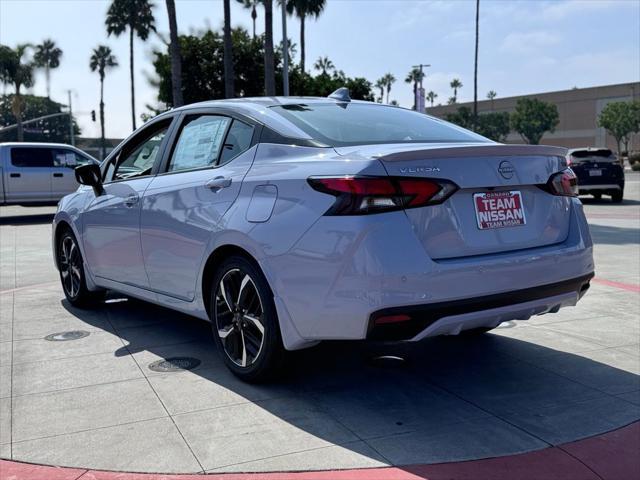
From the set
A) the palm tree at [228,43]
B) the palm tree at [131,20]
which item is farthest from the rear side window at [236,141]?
the palm tree at [131,20]

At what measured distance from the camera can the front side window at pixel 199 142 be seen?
4.48 meters

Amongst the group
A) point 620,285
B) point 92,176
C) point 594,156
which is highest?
point 594,156

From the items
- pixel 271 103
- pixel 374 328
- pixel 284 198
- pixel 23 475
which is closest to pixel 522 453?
pixel 374 328

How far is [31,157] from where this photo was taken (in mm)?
18234

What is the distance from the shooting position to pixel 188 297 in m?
4.53

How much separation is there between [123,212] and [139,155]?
22.6 inches

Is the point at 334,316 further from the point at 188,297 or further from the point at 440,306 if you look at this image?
the point at 188,297

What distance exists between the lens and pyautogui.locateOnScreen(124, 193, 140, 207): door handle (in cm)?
505

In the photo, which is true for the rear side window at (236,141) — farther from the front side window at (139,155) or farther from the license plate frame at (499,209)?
the license plate frame at (499,209)

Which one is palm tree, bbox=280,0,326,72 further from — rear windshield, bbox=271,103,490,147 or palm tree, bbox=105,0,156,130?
rear windshield, bbox=271,103,490,147

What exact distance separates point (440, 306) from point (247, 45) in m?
35.2

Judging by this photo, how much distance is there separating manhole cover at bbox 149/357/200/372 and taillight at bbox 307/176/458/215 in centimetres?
180

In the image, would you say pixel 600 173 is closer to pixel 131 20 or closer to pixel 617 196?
pixel 617 196

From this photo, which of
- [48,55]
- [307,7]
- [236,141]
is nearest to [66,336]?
[236,141]
